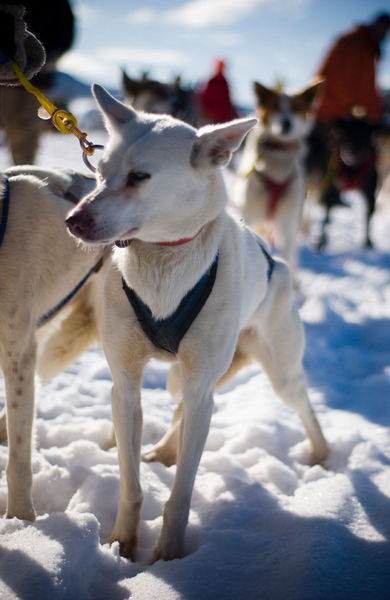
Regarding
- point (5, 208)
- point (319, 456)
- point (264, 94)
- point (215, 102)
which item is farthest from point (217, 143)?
point (215, 102)

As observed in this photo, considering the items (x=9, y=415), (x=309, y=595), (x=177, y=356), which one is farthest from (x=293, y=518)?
(x=9, y=415)

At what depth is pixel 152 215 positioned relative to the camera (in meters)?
1.58

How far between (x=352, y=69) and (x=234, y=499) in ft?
26.0

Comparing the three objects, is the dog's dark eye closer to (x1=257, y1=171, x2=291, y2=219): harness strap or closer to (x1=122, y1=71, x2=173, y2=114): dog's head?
(x1=257, y1=171, x2=291, y2=219): harness strap

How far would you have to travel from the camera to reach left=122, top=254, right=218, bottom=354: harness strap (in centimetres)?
171

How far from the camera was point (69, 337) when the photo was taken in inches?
93.0

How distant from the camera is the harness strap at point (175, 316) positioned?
171 cm

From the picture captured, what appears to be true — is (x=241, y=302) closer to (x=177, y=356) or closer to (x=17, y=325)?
(x=177, y=356)

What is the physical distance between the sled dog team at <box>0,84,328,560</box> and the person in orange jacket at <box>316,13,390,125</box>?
22.3 feet

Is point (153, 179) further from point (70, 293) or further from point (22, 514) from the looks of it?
point (22, 514)

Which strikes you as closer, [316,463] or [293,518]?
[293,518]

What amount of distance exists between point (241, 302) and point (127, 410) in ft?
2.00

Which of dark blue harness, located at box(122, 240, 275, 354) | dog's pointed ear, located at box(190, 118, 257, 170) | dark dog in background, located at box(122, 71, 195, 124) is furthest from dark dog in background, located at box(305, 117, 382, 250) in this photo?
dark blue harness, located at box(122, 240, 275, 354)

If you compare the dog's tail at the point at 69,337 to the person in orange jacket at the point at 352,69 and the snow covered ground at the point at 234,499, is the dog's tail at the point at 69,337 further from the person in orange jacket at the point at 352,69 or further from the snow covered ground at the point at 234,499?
the person in orange jacket at the point at 352,69
